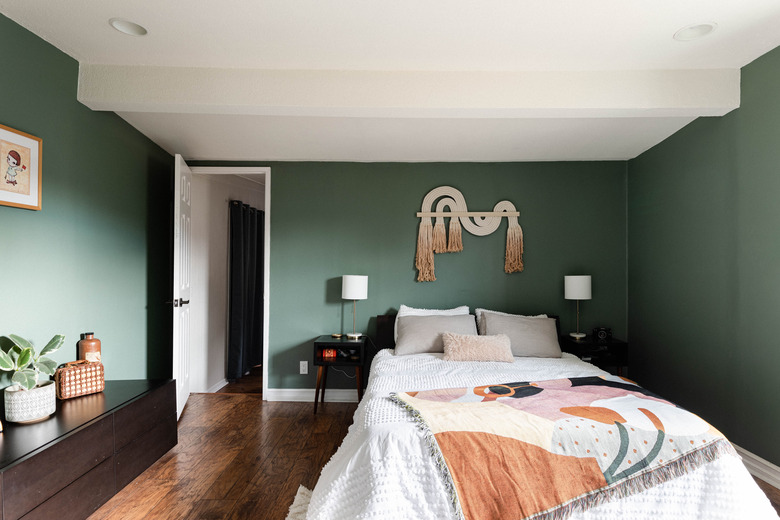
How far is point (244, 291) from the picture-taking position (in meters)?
5.33

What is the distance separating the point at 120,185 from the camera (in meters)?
3.18

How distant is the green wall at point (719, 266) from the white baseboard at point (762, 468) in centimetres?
4

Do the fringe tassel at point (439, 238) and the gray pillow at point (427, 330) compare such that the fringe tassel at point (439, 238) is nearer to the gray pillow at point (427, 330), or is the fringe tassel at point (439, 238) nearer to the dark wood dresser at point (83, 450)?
Answer: the gray pillow at point (427, 330)

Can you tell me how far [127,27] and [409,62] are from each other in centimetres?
143

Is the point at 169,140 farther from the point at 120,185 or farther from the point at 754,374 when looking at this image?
the point at 754,374

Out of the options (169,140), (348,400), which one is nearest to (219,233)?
(169,140)

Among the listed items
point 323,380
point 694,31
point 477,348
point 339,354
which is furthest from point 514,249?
point 694,31

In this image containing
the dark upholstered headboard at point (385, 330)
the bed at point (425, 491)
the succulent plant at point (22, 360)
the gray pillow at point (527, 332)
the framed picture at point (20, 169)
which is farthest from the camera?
the dark upholstered headboard at point (385, 330)

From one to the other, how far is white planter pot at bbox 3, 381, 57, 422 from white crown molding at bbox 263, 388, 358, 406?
224 centimetres

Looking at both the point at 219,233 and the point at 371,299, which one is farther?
the point at 219,233

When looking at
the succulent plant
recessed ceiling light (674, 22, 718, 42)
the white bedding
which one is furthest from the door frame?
recessed ceiling light (674, 22, 718, 42)

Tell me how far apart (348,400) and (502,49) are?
125 inches

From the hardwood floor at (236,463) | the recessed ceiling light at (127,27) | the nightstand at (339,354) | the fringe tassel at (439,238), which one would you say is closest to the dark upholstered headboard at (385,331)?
the nightstand at (339,354)

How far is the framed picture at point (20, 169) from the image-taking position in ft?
6.98
